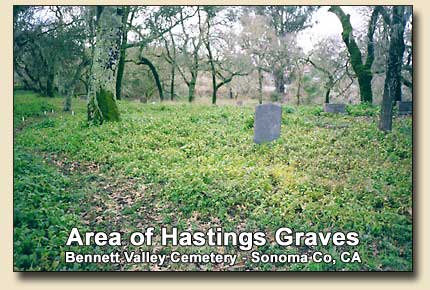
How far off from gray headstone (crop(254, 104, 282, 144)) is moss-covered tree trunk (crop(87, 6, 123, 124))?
2.30m

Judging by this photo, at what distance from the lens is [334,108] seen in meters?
6.66

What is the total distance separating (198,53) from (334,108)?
229 centimetres

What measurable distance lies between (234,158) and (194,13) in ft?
7.28

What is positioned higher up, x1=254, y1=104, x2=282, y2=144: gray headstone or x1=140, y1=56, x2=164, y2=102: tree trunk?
x1=140, y1=56, x2=164, y2=102: tree trunk

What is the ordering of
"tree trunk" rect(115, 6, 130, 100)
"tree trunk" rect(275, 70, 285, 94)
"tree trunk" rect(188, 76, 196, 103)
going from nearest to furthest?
"tree trunk" rect(275, 70, 285, 94), "tree trunk" rect(188, 76, 196, 103), "tree trunk" rect(115, 6, 130, 100)

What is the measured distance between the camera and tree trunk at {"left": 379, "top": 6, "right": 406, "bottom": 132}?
6.15 metres

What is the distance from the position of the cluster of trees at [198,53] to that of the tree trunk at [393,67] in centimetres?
1

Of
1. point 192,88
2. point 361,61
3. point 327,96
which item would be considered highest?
point 361,61

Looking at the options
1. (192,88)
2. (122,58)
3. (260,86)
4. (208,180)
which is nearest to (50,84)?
(122,58)

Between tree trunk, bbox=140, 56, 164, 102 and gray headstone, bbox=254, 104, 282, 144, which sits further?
gray headstone, bbox=254, 104, 282, 144

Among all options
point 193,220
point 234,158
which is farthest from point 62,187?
point 234,158

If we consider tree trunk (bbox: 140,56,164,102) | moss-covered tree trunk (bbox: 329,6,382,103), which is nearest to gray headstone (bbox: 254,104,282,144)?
moss-covered tree trunk (bbox: 329,6,382,103)

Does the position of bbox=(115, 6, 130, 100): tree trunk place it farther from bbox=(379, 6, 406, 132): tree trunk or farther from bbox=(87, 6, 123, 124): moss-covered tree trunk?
bbox=(379, 6, 406, 132): tree trunk

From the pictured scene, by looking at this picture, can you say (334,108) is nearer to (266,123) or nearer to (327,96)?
(327,96)
